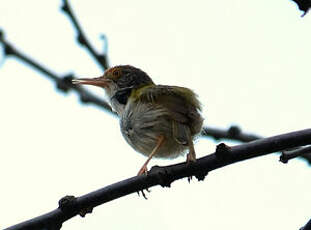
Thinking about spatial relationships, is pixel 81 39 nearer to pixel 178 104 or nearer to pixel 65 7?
pixel 65 7

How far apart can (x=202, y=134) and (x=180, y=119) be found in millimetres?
377

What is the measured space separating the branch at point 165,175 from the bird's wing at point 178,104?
1219 mm

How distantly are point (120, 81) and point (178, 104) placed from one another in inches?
71.9

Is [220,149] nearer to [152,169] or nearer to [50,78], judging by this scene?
[152,169]

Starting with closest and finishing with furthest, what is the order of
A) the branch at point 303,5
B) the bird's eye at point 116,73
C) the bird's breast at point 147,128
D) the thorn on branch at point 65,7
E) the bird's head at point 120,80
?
the branch at point 303,5 < the thorn on branch at point 65,7 < the bird's breast at point 147,128 < the bird's head at point 120,80 < the bird's eye at point 116,73

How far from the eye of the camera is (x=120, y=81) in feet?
19.8

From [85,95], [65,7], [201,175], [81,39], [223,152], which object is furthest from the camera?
[85,95]

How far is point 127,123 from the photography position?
473cm

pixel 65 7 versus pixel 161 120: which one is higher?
pixel 65 7

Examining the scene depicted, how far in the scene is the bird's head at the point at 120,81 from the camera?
18.5 ft

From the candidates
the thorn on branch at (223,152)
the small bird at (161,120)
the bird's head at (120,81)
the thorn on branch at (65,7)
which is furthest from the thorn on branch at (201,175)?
the bird's head at (120,81)

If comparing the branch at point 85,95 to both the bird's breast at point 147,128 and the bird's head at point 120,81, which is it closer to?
the bird's breast at point 147,128

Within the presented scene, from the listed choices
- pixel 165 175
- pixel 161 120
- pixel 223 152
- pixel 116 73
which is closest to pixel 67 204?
pixel 165 175

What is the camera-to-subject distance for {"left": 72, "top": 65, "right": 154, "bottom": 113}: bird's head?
5652 mm
